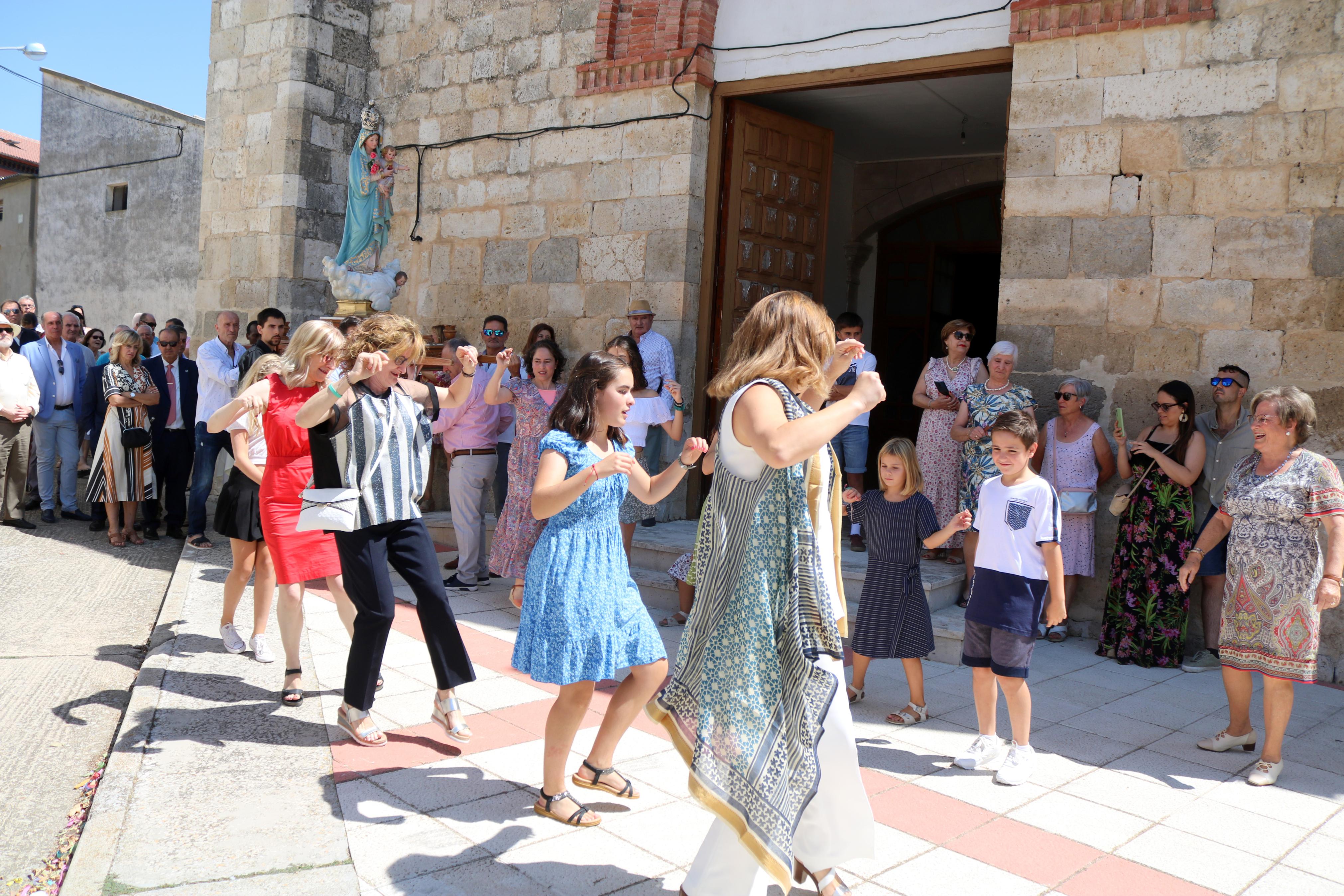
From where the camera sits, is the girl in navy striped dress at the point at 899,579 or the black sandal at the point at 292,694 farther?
the girl in navy striped dress at the point at 899,579

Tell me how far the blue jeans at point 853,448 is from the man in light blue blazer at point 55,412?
22.2ft

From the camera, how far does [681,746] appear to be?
8.91 feet

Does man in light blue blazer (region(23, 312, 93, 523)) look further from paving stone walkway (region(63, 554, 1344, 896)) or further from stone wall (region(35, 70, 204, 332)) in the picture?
stone wall (region(35, 70, 204, 332))

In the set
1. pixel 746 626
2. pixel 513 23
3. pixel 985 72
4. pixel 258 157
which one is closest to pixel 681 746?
pixel 746 626

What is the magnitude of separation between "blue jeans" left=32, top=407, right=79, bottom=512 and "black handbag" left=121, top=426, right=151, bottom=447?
1.42 m

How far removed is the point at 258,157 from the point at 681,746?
9.87 m

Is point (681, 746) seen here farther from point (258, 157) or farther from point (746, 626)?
point (258, 157)

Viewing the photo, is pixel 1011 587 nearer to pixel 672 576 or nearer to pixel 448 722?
pixel 448 722

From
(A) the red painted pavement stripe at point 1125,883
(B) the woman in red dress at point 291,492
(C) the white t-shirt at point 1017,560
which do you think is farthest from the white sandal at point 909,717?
(B) the woman in red dress at point 291,492

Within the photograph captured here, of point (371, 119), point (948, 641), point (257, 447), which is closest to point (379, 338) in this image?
point (257, 447)

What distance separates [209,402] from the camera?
805cm

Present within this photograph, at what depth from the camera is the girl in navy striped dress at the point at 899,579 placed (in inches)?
180

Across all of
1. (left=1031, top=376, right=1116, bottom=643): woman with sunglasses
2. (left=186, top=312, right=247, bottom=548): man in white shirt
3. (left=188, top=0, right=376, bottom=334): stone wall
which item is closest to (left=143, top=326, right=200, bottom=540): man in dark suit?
(left=186, top=312, right=247, bottom=548): man in white shirt

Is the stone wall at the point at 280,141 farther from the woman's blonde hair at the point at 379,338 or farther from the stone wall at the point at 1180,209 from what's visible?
the woman's blonde hair at the point at 379,338
